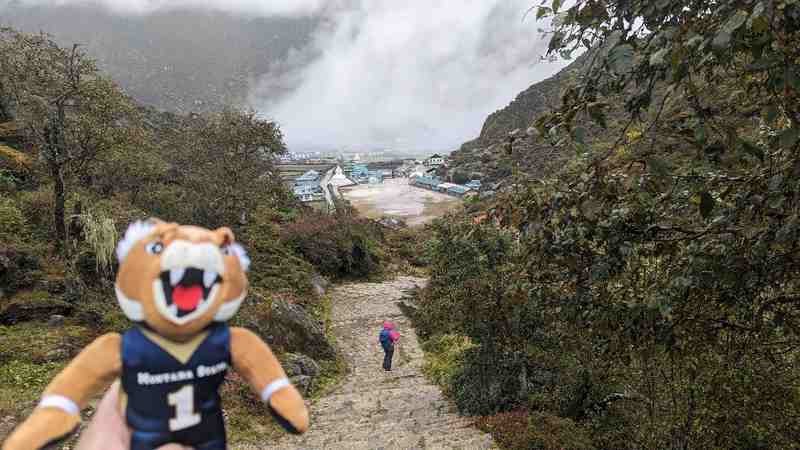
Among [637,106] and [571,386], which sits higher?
[637,106]

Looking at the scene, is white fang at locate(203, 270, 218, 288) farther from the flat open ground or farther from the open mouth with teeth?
the flat open ground

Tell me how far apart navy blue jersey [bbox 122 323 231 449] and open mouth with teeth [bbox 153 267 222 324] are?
0.18 metres

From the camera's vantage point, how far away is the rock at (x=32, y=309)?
9.05m

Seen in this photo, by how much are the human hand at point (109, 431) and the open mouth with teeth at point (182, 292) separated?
45 cm

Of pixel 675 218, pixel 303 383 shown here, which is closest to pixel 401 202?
pixel 303 383

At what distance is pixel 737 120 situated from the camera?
313cm

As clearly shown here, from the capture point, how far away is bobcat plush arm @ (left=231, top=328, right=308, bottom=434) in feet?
7.00

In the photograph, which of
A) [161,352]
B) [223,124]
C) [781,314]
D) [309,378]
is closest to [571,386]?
[781,314]

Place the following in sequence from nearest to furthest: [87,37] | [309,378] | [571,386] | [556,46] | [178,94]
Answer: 1. [556,46]
2. [571,386]
3. [309,378]
4. [87,37]
5. [178,94]

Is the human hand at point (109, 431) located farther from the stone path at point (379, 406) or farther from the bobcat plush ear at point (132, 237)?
the stone path at point (379, 406)

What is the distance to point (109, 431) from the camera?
1.92 meters

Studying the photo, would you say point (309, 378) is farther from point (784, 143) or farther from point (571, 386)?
point (784, 143)

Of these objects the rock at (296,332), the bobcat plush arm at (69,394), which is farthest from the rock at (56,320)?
the bobcat plush arm at (69,394)

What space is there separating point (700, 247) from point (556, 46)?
1.83m
